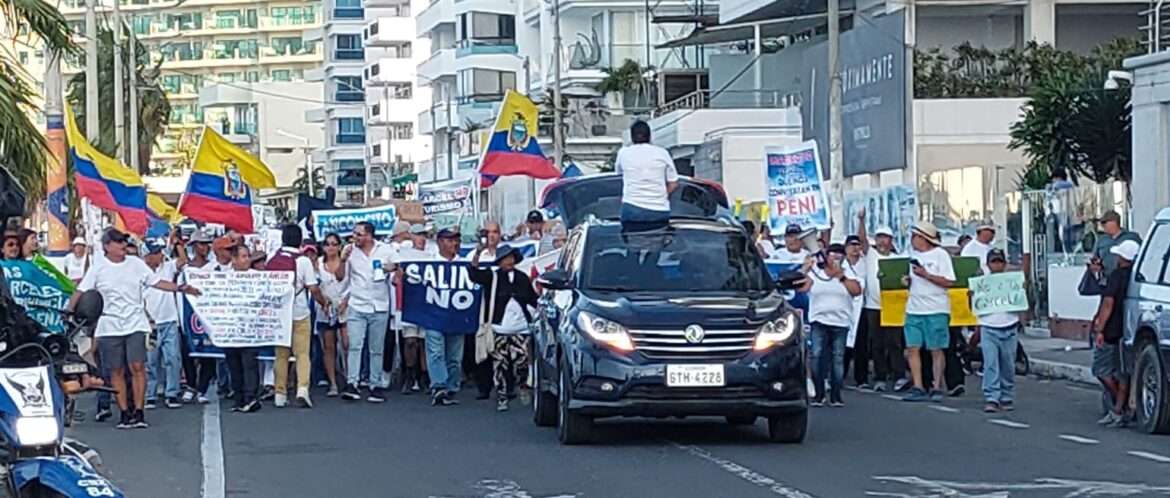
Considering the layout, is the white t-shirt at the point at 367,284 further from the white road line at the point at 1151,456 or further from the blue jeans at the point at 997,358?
the white road line at the point at 1151,456

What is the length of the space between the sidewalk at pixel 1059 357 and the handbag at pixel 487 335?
248 inches

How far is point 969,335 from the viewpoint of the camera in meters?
21.9

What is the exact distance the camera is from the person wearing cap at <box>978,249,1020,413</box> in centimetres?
1806

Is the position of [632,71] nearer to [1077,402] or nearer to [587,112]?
[587,112]

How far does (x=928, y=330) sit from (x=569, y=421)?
5.55 m

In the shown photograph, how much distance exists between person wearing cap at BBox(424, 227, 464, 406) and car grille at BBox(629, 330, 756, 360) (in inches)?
227

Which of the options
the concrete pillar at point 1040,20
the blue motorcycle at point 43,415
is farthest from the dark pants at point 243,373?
the concrete pillar at point 1040,20

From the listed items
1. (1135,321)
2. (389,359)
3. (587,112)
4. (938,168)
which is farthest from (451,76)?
(1135,321)

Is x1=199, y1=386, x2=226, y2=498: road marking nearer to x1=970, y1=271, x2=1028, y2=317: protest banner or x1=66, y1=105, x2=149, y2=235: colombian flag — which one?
x1=970, y1=271, x2=1028, y2=317: protest banner

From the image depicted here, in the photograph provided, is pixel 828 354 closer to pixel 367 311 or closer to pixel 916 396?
pixel 916 396

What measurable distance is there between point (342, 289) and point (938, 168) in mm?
23893

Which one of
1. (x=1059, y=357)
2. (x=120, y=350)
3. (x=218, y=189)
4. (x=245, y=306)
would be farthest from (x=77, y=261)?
(x=1059, y=357)

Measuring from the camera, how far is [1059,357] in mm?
24391

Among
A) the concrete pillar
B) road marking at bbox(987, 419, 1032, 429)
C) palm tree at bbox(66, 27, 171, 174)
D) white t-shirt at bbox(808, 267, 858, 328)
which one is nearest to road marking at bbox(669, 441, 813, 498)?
road marking at bbox(987, 419, 1032, 429)
